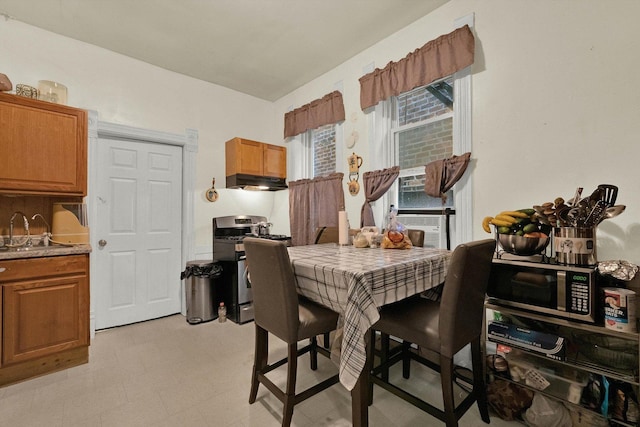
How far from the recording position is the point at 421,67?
95.6 inches

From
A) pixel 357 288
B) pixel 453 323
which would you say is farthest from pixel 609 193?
pixel 357 288

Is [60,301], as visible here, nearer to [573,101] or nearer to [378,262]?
[378,262]

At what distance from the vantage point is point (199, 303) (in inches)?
128

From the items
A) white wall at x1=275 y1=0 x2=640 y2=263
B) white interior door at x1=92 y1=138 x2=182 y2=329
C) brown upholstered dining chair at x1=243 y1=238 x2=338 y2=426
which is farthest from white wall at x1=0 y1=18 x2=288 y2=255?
white wall at x1=275 y1=0 x2=640 y2=263

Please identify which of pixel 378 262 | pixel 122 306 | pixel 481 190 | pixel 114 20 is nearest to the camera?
pixel 378 262

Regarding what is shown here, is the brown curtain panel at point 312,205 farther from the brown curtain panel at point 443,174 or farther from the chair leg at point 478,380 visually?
the chair leg at point 478,380

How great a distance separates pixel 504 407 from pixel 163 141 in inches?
155

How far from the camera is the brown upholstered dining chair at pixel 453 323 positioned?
139cm

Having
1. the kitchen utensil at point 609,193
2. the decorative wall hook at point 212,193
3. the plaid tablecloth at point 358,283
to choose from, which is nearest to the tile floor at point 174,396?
the plaid tablecloth at point 358,283

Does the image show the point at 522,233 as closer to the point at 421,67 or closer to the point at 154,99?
the point at 421,67

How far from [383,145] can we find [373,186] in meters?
0.42

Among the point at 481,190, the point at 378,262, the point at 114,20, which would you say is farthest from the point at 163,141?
the point at 481,190

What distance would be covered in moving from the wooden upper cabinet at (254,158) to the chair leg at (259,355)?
92.0 inches

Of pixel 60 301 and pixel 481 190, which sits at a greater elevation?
pixel 481 190
